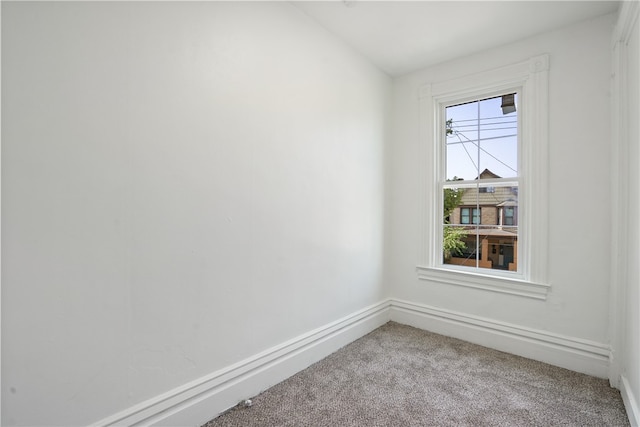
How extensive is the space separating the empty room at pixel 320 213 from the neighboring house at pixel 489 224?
19mm

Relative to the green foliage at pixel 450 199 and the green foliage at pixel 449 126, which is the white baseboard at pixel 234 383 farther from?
the green foliage at pixel 449 126

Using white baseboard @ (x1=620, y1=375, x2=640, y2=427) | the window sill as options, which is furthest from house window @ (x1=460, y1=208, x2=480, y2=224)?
white baseboard @ (x1=620, y1=375, x2=640, y2=427)

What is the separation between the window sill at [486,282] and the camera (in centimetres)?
241

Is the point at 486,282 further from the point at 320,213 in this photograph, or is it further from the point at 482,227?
the point at 320,213

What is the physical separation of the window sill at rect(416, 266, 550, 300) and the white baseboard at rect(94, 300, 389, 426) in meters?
0.96

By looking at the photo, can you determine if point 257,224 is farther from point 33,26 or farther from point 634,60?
point 634,60

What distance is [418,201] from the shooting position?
9.96 ft

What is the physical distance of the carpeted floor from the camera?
1.66m

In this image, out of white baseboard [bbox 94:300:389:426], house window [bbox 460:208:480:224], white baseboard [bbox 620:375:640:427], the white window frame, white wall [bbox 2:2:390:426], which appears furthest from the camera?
house window [bbox 460:208:480:224]

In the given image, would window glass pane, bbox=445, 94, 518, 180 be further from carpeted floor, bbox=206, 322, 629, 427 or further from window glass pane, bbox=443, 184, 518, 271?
carpeted floor, bbox=206, 322, 629, 427

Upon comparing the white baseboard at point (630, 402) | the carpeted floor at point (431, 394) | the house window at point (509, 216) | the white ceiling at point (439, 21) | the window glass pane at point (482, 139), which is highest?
the white ceiling at point (439, 21)

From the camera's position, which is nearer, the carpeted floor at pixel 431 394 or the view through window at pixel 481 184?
the carpeted floor at pixel 431 394

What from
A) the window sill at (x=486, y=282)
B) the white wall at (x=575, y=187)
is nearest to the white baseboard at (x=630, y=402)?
the white wall at (x=575, y=187)

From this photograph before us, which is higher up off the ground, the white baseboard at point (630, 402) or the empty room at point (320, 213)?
the empty room at point (320, 213)
